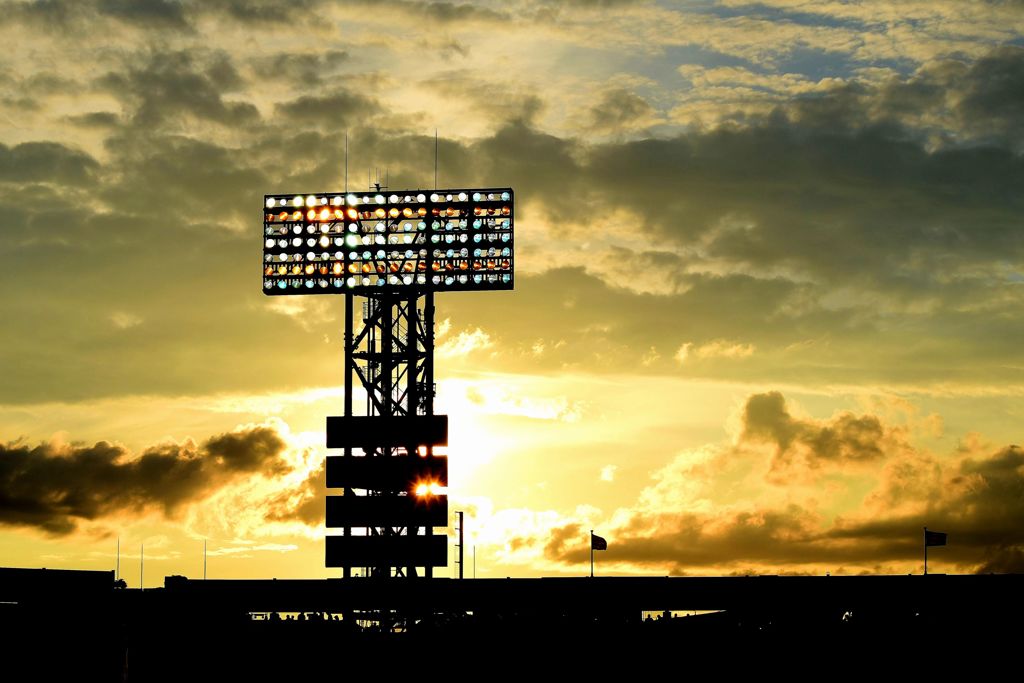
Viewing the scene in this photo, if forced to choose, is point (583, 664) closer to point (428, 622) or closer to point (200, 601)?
point (428, 622)

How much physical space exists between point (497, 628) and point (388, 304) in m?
26.6

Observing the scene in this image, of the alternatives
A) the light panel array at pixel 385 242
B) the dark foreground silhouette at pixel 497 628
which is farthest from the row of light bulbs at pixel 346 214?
the dark foreground silhouette at pixel 497 628

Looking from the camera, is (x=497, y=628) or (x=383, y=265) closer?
(x=497, y=628)

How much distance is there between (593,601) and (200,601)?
29.1 meters

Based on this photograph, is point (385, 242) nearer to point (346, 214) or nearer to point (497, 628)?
point (346, 214)

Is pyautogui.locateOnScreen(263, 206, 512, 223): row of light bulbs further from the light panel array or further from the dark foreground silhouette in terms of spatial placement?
the dark foreground silhouette

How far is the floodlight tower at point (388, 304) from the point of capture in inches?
5212

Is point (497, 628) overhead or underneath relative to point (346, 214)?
underneath

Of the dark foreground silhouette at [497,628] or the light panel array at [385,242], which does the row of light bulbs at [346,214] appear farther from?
the dark foreground silhouette at [497,628]

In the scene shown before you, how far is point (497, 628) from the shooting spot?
5002 inches

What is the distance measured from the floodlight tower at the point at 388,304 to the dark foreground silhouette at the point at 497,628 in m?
4.96

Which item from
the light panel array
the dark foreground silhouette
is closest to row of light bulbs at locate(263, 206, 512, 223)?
the light panel array

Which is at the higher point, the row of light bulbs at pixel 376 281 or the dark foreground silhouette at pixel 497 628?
the row of light bulbs at pixel 376 281

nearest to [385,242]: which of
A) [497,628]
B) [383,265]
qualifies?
[383,265]
